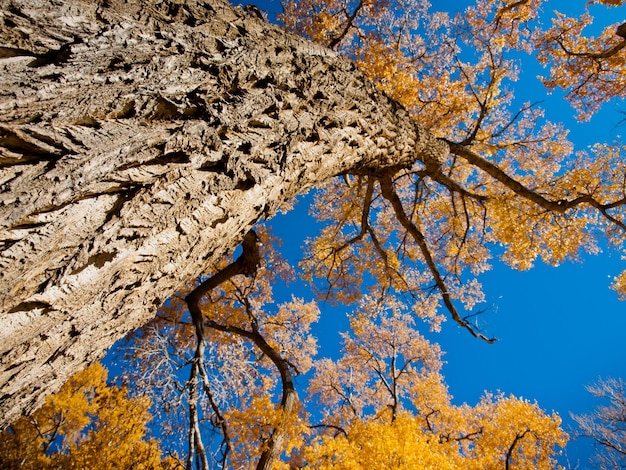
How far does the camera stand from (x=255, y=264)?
16.4ft

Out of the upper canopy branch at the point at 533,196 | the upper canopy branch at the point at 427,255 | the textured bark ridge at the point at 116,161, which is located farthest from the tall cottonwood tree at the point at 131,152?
the upper canopy branch at the point at 533,196

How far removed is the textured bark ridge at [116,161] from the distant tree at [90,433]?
17.2ft

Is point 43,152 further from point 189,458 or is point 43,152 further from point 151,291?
point 189,458

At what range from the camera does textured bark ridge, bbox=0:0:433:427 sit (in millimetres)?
742

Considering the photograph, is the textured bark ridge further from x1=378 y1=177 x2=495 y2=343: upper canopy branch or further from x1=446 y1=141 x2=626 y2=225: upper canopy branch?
x1=446 y1=141 x2=626 y2=225: upper canopy branch

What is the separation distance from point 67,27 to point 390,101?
2493 millimetres

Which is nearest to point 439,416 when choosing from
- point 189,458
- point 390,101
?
point 189,458

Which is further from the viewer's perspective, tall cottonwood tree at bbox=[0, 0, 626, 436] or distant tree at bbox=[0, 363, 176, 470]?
distant tree at bbox=[0, 363, 176, 470]

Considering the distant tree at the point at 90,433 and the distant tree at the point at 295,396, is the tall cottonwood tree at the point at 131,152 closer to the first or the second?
the distant tree at the point at 295,396

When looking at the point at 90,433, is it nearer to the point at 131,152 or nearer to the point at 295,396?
the point at 295,396

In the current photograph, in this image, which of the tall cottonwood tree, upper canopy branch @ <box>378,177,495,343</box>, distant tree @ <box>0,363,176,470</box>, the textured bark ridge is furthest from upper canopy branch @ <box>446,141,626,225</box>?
distant tree @ <box>0,363,176,470</box>

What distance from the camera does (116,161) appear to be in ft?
2.90

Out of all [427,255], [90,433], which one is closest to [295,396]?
[427,255]

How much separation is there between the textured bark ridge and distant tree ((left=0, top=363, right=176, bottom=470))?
5.25m
